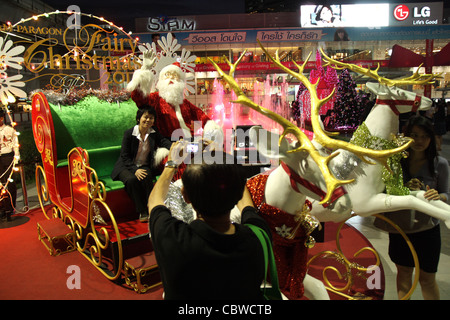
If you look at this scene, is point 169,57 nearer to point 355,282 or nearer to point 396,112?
point 396,112

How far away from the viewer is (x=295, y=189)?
5.55 feet

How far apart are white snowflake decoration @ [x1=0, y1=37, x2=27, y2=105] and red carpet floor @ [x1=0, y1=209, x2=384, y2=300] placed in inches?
68.1

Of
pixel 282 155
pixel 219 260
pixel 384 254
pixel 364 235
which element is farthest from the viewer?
pixel 364 235

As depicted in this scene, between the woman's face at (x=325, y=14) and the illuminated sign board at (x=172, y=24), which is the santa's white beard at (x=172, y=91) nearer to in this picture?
the illuminated sign board at (x=172, y=24)

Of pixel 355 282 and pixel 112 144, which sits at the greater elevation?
pixel 112 144

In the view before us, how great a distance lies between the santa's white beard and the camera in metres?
3.71

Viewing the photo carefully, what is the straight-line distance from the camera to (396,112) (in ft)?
7.59

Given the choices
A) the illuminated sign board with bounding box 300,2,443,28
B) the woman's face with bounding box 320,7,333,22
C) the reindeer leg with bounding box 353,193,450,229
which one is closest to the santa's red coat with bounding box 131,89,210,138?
the reindeer leg with bounding box 353,193,450,229

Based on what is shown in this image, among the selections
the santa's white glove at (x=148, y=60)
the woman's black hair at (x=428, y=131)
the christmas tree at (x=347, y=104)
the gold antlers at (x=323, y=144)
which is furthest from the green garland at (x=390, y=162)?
the christmas tree at (x=347, y=104)

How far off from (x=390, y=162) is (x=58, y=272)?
121 inches

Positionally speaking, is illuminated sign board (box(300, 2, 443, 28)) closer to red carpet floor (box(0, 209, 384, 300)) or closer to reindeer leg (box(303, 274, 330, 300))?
red carpet floor (box(0, 209, 384, 300))

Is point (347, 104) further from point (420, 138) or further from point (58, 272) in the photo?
point (58, 272)

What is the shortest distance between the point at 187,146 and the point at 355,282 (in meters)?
2.07

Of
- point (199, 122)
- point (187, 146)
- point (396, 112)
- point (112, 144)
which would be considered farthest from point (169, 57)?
point (396, 112)
